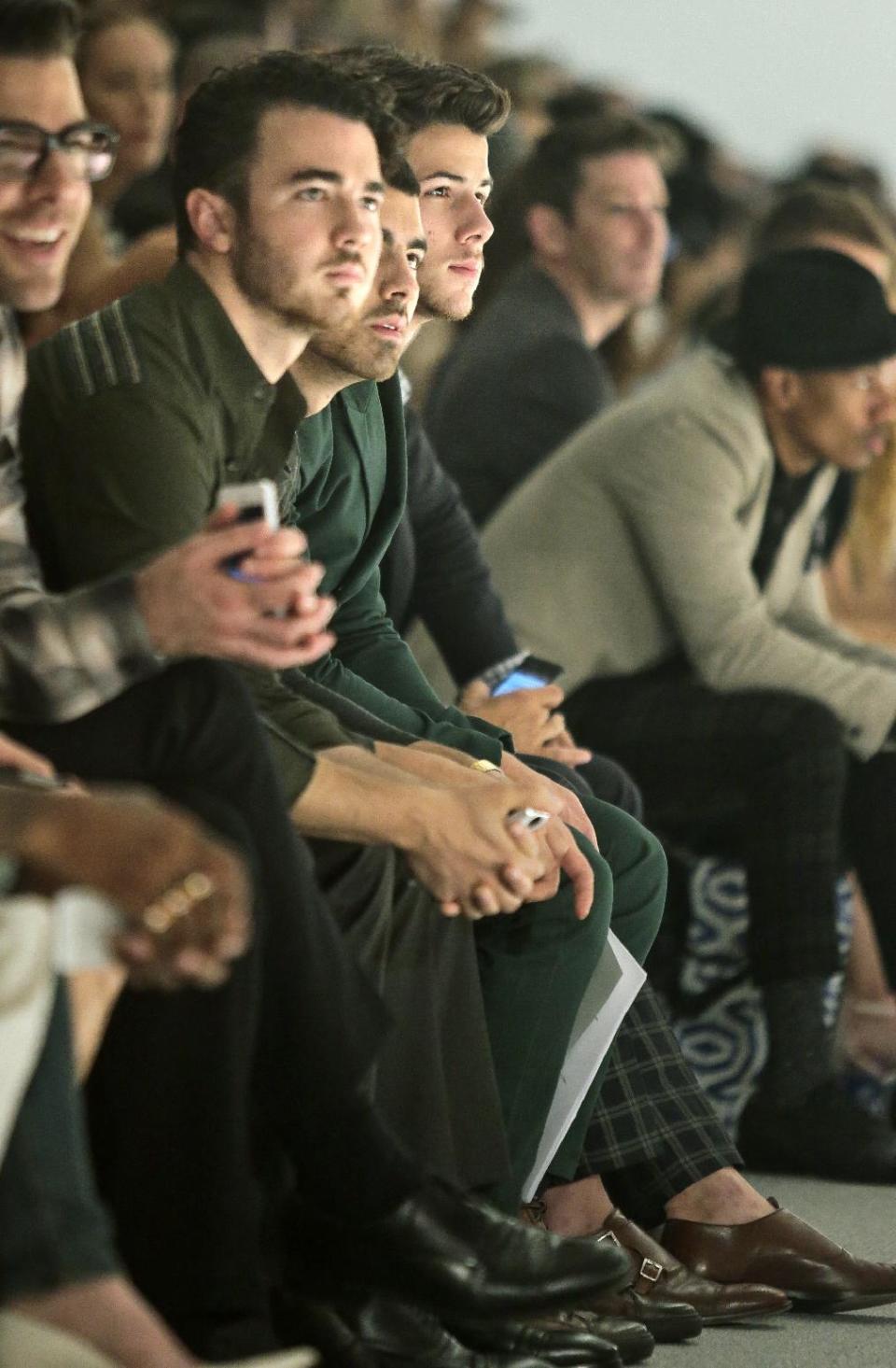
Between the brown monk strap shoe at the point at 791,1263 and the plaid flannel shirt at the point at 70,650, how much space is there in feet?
3.31

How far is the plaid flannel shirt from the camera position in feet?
5.48

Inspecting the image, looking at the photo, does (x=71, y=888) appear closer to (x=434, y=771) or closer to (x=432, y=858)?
(x=432, y=858)

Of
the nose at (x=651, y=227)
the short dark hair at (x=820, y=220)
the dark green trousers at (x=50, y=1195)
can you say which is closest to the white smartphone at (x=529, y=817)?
the dark green trousers at (x=50, y=1195)

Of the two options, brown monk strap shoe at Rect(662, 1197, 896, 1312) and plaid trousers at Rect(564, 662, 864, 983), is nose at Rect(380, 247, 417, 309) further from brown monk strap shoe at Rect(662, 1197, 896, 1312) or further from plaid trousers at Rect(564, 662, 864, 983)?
plaid trousers at Rect(564, 662, 864, 983)

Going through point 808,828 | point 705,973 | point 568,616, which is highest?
point 568,616

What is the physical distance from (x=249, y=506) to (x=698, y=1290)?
104 centimetres

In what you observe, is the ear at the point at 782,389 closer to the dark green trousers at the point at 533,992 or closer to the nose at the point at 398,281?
the nose at the point at 398,281

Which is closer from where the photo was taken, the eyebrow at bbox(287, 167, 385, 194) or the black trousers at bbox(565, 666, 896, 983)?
the eyebrow at bbox(287, 167, 385, 194)

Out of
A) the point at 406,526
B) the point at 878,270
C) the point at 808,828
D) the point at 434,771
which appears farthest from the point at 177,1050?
the point at 878,270

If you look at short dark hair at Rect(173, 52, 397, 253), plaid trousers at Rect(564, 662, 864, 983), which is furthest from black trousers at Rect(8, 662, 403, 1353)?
plaid trousers at Rect(564, 662, 864, 983)

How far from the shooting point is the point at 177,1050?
1.61 meters

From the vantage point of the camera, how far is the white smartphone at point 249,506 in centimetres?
167

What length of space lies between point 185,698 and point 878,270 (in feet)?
8.42

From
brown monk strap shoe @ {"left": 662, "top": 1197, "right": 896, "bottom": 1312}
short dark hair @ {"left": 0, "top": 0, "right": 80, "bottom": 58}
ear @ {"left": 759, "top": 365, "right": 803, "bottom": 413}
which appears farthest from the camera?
ear @ {"left": 759, "top": 365, "right": 803, "bottom": 413}
